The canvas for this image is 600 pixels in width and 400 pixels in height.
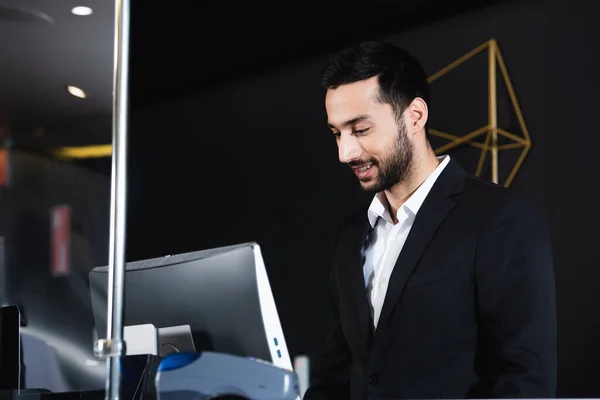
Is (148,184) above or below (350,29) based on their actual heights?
below

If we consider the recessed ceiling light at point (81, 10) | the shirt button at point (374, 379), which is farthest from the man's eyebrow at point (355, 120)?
the recessed ceiling light at point (81, 10)

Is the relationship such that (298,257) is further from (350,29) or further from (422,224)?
(422,224)

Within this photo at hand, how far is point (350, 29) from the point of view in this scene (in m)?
4.19

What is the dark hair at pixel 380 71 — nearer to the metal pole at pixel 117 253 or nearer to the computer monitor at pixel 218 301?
the computer monitor at pixel 218 301

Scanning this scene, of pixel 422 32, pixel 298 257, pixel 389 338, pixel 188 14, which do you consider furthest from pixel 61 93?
pixel 389 338

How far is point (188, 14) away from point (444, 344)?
9.82 feet

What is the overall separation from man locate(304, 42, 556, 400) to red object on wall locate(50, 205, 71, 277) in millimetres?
2510

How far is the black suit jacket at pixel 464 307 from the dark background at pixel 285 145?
1.61m

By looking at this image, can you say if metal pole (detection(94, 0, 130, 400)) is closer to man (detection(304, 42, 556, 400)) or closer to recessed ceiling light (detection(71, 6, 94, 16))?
man (detection(304, 42, 556, 400))

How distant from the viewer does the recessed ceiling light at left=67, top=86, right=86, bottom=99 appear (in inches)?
167

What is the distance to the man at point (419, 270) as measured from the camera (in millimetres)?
1640

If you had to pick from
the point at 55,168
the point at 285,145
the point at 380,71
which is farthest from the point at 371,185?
the point at 55,168

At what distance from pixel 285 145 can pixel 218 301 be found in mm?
2874

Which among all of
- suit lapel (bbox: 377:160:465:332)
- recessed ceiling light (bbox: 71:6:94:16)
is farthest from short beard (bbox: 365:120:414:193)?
recessed ceiling light (bbox: 71:6:94:16)
